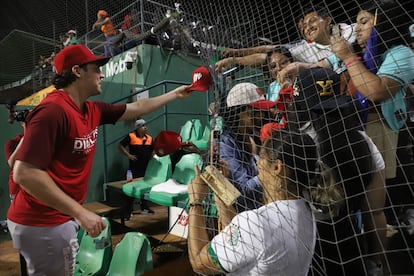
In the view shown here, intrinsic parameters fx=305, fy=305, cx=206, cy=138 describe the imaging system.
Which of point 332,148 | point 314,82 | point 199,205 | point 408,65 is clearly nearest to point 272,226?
point 199,205

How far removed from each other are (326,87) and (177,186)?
143 cm

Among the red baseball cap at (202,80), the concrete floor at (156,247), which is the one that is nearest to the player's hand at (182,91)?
the red baseball cap at (202,80)

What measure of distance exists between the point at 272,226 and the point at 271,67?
40.0 inches

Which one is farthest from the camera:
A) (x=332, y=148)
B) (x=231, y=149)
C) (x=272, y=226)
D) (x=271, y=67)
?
(x=271, y=67)

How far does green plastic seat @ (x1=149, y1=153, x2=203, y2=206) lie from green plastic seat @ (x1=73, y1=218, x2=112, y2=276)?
0.42 m

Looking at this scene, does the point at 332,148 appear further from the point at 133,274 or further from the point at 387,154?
the point at 133,274

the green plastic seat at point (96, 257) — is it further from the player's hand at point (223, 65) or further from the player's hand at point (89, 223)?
the player's hand at point (223, 65)

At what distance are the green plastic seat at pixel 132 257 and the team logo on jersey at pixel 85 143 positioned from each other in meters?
0.74

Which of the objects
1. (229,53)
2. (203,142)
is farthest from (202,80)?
(203,142)

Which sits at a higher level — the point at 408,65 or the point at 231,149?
the point at 408,65

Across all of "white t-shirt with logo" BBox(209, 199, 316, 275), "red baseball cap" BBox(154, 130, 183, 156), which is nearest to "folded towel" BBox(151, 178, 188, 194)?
"red baseball cap" BBox(154, 130, 183, 156)

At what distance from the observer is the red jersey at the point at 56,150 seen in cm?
101

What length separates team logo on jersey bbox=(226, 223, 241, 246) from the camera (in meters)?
0.87

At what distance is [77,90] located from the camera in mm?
1272
